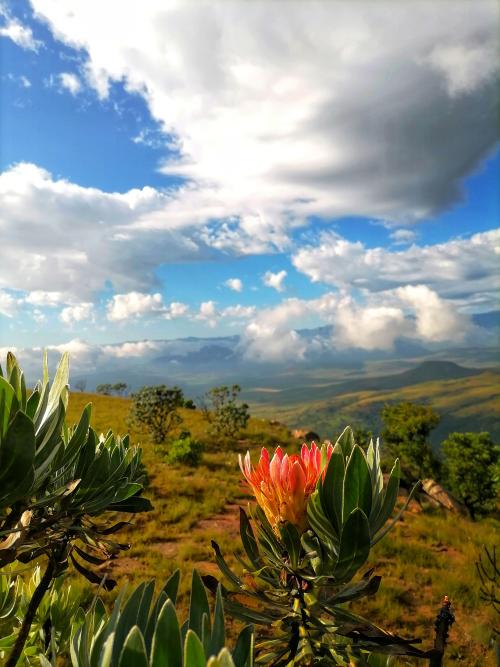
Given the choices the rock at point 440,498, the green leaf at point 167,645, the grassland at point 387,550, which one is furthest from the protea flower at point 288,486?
the rock at point 440,498

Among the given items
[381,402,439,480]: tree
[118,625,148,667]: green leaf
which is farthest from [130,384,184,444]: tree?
[118,625,148,667]: green leaf

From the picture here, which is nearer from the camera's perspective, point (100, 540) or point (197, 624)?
point (197, 624)

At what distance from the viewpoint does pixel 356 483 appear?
3.54ft

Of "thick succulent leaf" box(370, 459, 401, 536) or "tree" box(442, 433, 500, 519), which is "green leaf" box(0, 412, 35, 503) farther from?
"tree" box(442, 433, 500, 519)

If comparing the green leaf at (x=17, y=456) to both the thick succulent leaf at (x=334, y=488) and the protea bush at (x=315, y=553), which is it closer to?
the protea bush at (x=315, y=553)

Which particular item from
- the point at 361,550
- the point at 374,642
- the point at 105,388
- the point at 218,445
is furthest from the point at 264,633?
the point at 105,388

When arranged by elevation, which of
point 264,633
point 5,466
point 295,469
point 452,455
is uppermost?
point 5,466

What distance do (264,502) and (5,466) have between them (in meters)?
0.76

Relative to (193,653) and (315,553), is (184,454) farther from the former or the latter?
(193,653)

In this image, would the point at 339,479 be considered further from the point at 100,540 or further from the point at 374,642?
the point at 100,540

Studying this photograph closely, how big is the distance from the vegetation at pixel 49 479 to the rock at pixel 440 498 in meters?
15.1

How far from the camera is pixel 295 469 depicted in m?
1.27

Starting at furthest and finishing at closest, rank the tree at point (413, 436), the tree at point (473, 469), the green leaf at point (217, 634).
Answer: the tree at point (413, 436)
the tree at point (473, 469)
the green leaf at point (217, 634)

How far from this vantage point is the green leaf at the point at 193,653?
0.62m
